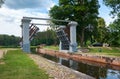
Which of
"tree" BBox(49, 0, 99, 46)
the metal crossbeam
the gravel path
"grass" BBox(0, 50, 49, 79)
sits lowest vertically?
the gravel path

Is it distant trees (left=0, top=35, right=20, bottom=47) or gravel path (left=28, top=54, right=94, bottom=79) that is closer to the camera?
gravel path (left=28, top=54, right=94, bottom=79)

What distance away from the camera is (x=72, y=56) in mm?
36875

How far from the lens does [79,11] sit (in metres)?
45.9

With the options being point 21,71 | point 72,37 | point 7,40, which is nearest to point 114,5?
point 72,37

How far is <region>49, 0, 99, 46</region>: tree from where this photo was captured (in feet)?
151

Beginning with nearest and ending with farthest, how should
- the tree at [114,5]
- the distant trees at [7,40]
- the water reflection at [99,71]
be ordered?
1. the water reflection at [99,71]
2. the tree at [114,5]
3. the distant trees at [7,40]

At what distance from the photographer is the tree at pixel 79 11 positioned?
45.9m

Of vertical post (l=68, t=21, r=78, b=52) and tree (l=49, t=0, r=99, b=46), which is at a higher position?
tree (l=49, t=0, r=99, b=46)

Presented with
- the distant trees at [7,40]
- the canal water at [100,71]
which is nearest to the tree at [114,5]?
the canal water at [100,71]

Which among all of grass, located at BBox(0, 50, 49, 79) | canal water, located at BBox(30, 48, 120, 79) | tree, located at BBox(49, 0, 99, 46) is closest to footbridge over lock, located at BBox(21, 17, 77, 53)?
tree, located at BBox(49, 0, 99, 46)

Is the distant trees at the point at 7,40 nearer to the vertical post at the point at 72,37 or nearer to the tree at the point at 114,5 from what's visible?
the vertical post at the point at 72,37

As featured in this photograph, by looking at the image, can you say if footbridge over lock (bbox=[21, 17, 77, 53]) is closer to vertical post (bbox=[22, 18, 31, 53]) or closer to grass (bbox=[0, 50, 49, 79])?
vertical post (bbox=[22, 18, 31, 53])

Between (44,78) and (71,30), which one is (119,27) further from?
(44,78)

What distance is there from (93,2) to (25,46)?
653 inches
